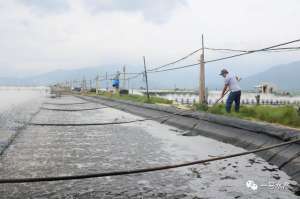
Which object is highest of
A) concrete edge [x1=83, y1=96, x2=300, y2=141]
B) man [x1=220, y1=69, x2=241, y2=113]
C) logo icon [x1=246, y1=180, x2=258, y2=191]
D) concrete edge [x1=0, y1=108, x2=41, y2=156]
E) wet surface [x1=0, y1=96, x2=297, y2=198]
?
man [x1=220, y1=69, x2=241, y2=113]

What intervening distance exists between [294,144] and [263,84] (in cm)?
8702

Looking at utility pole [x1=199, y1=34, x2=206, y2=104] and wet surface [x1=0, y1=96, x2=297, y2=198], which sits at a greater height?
utility pole [x1=199, y1=34, x2=206, y2=104]

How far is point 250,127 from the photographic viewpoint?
30.8ft

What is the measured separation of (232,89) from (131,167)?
8.32 meters

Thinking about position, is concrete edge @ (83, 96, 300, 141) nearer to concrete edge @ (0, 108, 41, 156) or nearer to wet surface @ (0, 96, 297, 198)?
wet surface @ (0, 96, 297, 198)

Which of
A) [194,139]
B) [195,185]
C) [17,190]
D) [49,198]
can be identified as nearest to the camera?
[49,198]

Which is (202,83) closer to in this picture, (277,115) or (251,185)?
(277,115)

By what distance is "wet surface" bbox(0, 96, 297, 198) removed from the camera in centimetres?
540

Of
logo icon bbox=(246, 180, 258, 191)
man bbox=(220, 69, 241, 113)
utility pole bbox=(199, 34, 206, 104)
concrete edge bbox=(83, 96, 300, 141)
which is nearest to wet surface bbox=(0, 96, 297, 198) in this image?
logo icon bbox=(246, 180, 258, 191)

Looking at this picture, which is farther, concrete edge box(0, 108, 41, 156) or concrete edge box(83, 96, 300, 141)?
concrete edge box(0, 108, 41, 156)

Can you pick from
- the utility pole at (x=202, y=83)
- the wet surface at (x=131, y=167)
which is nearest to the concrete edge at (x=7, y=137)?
the wet surface at (x=131, y=167)

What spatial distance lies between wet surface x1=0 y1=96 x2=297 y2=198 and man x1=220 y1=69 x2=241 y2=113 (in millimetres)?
3526

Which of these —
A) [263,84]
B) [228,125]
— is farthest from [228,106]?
[263,84]

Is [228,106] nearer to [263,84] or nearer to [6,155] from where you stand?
[6,155]
